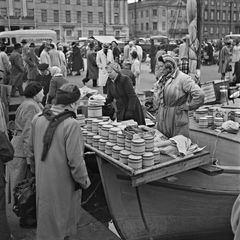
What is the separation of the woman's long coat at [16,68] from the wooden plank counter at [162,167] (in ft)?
25.3

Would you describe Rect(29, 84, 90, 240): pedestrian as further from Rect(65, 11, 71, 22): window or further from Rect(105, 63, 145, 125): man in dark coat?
Rect(65, 11, 71, 22): window

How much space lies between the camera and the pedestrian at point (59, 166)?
3514 mm

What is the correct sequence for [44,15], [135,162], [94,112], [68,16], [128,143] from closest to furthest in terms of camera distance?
1. [135,162]
2. [128,143]
3. [94,112]
4. [44,15]
5. [68,16]

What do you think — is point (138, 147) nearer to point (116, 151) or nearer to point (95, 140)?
point (116, 151)

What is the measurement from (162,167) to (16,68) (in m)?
8.60

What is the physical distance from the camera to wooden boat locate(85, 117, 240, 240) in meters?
4.49

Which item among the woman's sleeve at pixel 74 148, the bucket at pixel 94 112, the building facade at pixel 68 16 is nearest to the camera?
the woman's sleeve at pixel 74 148

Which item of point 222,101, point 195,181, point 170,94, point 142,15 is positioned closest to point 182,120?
point 170,94

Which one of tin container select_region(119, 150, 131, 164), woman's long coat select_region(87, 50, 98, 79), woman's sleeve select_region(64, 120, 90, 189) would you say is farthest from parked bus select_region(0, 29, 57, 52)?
woman's sleeve select_region(64, 120, 90, 189)

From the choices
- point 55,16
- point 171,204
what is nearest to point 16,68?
point 171,204

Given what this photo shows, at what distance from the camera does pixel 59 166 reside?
358 centimetres

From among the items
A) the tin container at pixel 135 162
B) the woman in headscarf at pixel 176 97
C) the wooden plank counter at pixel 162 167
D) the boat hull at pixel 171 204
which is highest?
the woman in headscarf at pixel 176 97

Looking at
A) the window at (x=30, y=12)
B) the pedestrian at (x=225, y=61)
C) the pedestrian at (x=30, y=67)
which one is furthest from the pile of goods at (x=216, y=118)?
the window at (x=30, y=12)

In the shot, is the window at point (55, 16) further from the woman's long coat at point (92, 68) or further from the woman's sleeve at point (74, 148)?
the woman's sleeve at point (74, 148)
